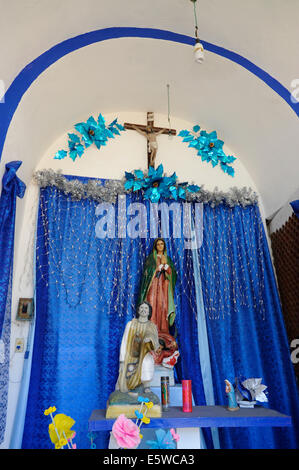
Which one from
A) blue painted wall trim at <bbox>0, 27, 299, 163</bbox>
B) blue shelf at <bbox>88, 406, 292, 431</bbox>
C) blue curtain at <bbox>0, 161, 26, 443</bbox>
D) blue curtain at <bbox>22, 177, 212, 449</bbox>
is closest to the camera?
blue shelf at <bbox>88, 406, 292, 431</bbox>

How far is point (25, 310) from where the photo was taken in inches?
106

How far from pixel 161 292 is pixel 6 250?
1.28 m

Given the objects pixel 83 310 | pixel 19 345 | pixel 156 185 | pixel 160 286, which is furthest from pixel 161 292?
pixel 19 345

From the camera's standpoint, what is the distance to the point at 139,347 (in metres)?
2.25

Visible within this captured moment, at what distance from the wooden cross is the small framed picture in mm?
1779

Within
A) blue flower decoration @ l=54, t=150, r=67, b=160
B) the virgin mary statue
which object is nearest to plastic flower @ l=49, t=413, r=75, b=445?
the virgin mary statue

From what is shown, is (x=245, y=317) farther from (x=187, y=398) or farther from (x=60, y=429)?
(x=60, y=429)

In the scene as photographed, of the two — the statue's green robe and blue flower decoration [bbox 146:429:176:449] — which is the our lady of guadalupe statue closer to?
the statue's green robe

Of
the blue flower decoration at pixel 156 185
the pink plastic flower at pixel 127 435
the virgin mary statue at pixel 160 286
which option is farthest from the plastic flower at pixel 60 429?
the blue flower decoration at pixel 156 185

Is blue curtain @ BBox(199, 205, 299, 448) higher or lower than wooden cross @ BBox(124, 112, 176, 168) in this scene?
lower

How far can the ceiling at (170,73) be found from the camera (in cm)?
236

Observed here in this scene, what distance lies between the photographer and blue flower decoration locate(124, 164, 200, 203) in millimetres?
3279

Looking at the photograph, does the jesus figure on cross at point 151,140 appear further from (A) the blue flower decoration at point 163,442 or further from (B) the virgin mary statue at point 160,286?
(A) the blue flower decoration at point 163,442
